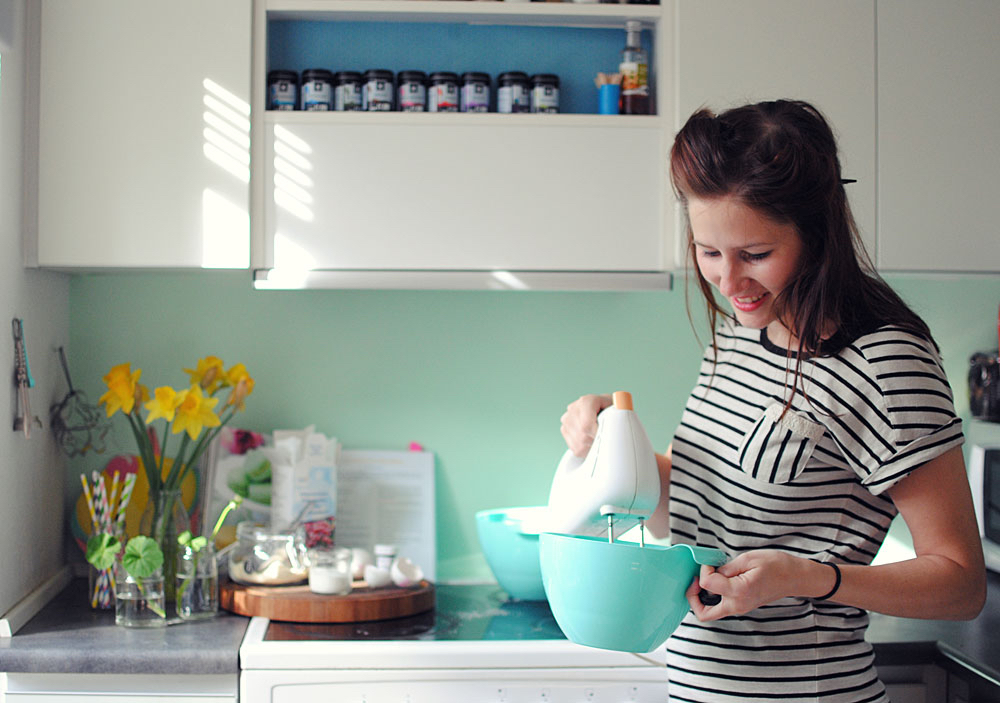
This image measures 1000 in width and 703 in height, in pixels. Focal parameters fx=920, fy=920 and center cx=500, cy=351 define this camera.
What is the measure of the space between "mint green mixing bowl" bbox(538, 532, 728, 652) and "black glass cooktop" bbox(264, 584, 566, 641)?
564 millimetres

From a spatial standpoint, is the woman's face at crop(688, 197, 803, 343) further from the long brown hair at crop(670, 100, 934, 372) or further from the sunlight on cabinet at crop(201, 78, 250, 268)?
the sunlight on cabinet at crop(201, 78, 250, 268)

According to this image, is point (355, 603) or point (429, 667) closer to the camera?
point (429, 667)

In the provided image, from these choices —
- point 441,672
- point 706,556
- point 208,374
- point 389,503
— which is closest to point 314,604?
point 441,672

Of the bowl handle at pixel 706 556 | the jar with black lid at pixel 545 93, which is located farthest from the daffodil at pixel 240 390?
the bowl handle at pixel 706 556

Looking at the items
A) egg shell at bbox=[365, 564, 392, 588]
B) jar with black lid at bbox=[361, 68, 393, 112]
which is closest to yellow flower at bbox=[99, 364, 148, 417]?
egg shell at bbox=[365, 564, 392, 588]

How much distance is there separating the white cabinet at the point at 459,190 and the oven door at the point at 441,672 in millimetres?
668

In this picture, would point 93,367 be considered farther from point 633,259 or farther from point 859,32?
point 859,32

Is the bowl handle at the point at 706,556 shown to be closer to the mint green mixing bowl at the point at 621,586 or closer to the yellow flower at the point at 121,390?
the mint green mixing bowl at the point at 621,586

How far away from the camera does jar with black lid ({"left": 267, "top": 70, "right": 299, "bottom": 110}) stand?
71.3 inches

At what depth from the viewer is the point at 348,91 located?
1.82 meters

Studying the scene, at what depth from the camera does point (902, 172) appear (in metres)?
1.79

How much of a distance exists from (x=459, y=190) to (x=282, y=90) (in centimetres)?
41

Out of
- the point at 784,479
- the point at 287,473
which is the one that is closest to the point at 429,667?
the point at 287,473

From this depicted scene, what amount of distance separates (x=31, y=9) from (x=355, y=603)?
1264 millimetres
